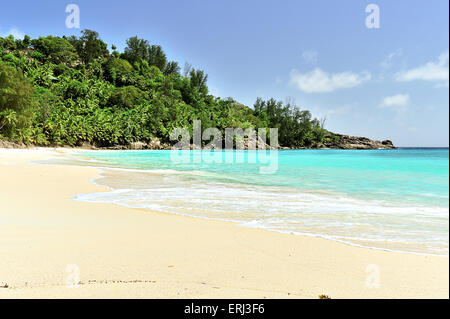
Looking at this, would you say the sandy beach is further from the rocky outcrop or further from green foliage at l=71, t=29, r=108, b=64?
the rocky outcrop

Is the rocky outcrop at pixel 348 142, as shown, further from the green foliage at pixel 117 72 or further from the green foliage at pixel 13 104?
the green foliage at pixel 13 104

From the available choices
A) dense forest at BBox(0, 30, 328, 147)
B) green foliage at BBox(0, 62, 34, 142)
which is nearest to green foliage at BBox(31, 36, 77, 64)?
dense forest at BBox(0, 30, 328, 147)

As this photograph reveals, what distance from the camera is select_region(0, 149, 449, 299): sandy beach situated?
7.54 feet

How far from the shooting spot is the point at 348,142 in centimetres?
11350

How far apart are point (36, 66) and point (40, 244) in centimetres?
7981

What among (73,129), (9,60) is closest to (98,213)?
(73,129)

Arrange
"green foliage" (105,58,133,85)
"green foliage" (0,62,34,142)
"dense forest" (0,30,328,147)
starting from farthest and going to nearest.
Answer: "green foliage" (105,58,133,85)
"dense forest" (0,30,328,147)
"green foliage" (0,62,34,142)

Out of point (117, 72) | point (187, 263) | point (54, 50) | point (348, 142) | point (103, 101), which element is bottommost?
point (187, 263)

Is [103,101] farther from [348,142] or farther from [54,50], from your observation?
[348,142]

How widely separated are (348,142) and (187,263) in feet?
397

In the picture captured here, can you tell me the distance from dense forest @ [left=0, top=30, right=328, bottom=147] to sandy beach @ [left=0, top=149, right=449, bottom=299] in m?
35.8

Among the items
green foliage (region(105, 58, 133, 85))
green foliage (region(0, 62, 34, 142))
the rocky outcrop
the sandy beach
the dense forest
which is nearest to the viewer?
the sandy beach

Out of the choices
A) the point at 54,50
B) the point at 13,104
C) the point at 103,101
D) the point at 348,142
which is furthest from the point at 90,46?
the point at 348,142

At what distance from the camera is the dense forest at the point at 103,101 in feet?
124
